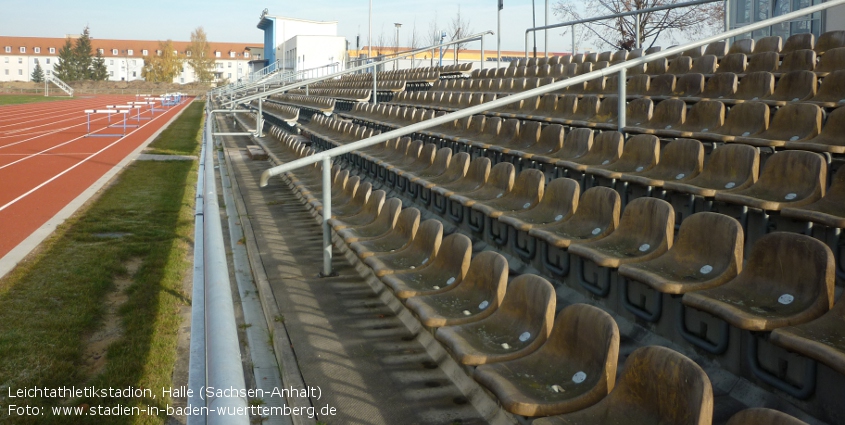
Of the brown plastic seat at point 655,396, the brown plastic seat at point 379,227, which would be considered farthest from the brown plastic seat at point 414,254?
the brown plastic seat at point 655,396

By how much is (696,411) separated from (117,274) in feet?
18.9

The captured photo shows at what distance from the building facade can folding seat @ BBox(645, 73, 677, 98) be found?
90.9 m

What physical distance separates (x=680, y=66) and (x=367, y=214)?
12.9 ft

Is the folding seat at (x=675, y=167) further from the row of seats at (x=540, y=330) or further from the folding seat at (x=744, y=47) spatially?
the folding seat at (x=744, y=47)

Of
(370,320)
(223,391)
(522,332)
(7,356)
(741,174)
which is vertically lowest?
(7,356)

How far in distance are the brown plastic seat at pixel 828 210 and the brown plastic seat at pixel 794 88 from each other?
2.16m

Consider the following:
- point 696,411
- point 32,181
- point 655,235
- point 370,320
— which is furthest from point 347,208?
point 32,181

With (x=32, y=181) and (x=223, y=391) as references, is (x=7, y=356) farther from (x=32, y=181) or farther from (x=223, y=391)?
A: (x=32, y=181)

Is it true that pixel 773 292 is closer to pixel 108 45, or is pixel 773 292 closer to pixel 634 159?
pixel 634 159

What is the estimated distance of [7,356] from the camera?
4.54 meters

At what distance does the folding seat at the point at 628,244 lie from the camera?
340 centimetres

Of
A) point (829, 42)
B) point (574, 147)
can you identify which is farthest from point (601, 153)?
point (829, 42)

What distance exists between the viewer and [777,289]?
8.89 ft

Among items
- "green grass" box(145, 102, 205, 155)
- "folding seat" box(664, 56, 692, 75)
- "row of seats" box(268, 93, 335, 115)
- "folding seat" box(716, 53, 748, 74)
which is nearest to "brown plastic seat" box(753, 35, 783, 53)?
"folding seat" box(716, 53, 748, 74)
